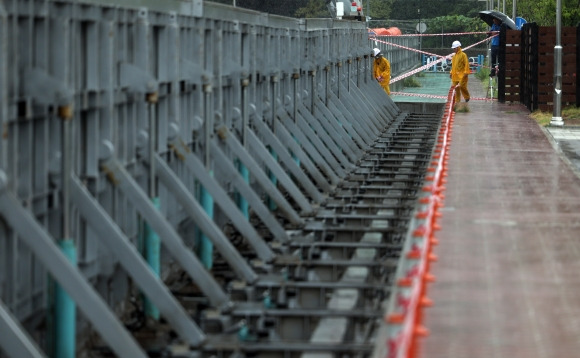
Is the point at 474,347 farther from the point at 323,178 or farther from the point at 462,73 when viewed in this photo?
the point at 462,73

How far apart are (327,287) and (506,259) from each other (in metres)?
1.66

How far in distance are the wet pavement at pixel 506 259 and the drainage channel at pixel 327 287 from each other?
670 mm

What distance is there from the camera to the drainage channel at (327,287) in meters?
11.1

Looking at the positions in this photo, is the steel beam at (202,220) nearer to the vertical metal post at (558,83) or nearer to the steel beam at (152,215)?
the steel beam at (152,215)

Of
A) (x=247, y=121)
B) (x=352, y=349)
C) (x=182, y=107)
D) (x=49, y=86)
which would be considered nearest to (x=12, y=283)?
(x=49, y=86)

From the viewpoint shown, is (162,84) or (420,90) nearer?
(162,84)

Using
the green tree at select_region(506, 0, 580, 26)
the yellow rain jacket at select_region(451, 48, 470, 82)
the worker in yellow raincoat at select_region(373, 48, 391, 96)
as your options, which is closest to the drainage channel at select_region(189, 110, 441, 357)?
the yellow rain jacket at select_region(451, 48, 470, 82)

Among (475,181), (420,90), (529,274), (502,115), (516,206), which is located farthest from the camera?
(420,90)

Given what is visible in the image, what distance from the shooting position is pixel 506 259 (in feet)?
44.0

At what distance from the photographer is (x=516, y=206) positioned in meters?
17.8

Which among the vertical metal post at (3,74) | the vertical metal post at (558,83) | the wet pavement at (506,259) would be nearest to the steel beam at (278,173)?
the wet pavement at (506,259)

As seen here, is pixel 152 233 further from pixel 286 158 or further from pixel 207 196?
pixel 286 158

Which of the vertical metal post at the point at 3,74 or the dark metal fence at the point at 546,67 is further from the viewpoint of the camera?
the dark metal fence at the point at 546,67

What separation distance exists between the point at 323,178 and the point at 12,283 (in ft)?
34.7
